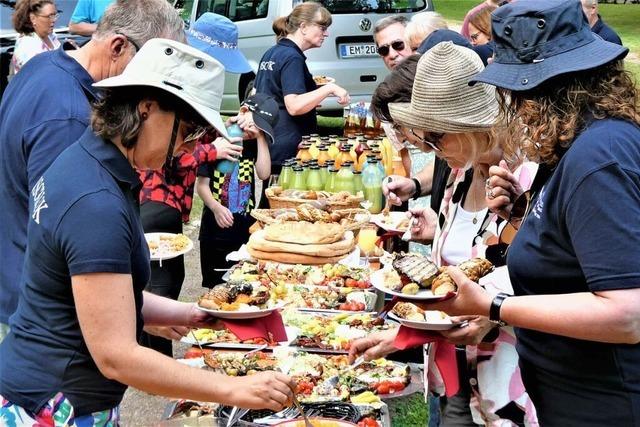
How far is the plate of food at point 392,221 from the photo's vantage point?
4.50m

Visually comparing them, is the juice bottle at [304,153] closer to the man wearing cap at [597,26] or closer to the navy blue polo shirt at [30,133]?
the man wearing cap at [597,26]

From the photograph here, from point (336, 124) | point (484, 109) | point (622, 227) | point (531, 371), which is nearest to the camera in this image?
point (622, 227)

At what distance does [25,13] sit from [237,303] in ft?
19.3

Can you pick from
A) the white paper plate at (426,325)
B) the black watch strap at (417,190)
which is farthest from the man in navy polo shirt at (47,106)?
the black watch strap at (417,190)

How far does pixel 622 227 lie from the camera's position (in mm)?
1729

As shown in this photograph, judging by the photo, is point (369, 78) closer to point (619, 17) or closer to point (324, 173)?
point (324, 173)

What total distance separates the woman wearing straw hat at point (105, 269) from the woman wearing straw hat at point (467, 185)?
34.1 inches

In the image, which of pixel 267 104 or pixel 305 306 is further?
pixel 267 104

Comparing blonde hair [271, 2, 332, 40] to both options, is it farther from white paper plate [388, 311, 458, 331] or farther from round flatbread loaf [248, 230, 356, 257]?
white paper plate [388, 311, 458, 331]

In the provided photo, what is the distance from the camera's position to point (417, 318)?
2607 mm

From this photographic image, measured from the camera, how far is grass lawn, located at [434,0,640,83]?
16.7 m

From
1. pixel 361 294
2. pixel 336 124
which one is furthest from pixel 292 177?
pixel 336 124

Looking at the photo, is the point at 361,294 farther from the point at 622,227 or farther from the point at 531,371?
the point at 622,227

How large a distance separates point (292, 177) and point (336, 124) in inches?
284
